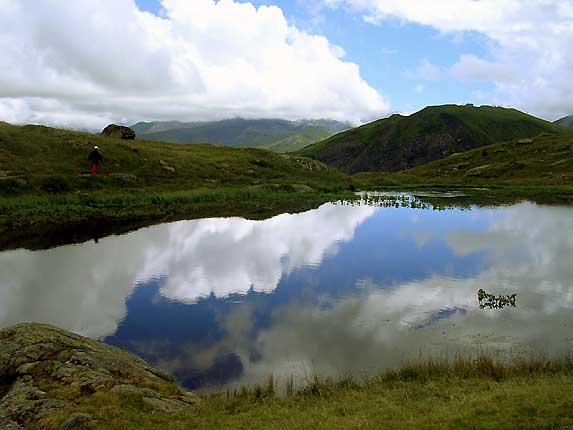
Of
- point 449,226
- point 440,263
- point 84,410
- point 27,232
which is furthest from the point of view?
point 449,226

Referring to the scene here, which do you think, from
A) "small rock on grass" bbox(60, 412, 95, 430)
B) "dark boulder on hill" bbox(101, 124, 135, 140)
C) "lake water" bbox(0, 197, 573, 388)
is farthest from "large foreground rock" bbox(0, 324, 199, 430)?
"dark boulder on hill" bbox(101, 124, 135, 140)

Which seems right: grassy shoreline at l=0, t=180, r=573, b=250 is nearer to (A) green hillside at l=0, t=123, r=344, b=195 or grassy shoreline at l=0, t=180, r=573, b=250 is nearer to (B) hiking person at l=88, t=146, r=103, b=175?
(A) green hillside at l=0, t=123, r=344, b=195

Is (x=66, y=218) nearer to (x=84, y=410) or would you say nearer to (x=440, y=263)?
(x=440, y=263)

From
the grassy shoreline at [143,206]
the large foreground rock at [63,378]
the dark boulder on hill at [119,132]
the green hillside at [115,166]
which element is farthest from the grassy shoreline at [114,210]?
the dark boulder on hill at [119,132]

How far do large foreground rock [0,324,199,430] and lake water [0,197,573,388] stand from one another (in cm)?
237

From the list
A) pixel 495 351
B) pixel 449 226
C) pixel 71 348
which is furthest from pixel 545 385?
pixel 449 226

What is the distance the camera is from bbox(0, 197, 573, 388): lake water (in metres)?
18.7

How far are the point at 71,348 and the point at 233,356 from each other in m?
5.93

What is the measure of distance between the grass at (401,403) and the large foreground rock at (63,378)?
1.57 feet

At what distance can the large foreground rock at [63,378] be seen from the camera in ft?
39.9

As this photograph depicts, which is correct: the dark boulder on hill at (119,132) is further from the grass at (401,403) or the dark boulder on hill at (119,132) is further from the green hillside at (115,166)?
the grass at (401,403)

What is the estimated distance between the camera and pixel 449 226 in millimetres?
49906

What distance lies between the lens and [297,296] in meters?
26.3

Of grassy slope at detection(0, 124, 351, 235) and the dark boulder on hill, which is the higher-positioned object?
the dark boulder on hill
